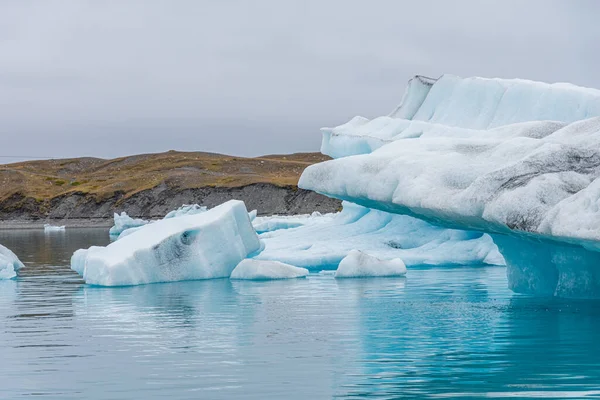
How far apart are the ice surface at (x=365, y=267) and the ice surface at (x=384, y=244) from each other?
2847mm

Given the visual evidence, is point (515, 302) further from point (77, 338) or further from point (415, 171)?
point (77, 338)

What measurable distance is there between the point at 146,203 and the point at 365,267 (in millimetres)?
66702

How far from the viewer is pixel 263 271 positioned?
23.0 m

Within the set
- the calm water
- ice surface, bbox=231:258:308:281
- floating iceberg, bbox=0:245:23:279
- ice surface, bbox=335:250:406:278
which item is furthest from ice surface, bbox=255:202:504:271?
floating iceberg, bbox=0:245:23:279

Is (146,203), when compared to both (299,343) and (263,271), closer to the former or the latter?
(263,271)

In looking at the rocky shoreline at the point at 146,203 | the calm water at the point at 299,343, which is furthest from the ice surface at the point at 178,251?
the rocky shoreline at the point at 146,203

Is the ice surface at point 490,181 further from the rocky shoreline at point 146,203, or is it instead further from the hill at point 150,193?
the hill at point 150,193

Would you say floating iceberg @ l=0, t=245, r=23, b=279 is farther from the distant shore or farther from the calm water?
the distant shore

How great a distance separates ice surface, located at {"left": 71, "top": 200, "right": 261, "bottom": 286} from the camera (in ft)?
70.9

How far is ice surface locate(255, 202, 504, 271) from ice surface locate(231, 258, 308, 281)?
7.77 ft

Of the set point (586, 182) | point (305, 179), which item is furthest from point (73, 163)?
point (586, 182)

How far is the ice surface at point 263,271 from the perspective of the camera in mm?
22812

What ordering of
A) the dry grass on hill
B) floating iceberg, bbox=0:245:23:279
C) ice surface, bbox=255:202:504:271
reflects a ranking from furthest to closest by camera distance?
the dry grass on hill < ice surface, bbox=255:202:504:271 < floating iceberg, bbox=0:245:23:279

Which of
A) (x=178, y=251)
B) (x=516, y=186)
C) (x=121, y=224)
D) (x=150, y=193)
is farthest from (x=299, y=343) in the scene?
(x=150, y=193)
